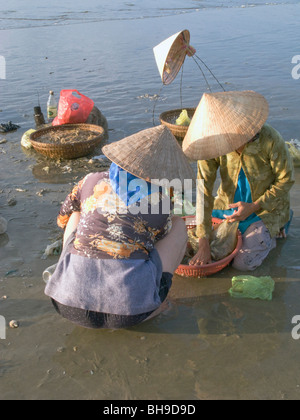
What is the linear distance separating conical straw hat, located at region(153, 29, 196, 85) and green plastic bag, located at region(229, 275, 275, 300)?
6.28ft

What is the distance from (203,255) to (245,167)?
68cm

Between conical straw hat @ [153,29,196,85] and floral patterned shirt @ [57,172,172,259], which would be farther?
conical straw hat @ [153,29,196,85]

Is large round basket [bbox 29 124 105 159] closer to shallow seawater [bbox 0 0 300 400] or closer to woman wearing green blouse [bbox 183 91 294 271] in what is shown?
shallow seawater [bbox 0 0 300 400]

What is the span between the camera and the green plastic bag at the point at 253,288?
2.62 m

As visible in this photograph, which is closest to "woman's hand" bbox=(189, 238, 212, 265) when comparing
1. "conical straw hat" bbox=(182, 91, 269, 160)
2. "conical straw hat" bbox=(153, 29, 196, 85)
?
"conical straw hat" bbox=(182, 91, 269, 160)

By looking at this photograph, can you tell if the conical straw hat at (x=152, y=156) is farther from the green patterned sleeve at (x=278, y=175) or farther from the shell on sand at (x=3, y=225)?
the shell on sand at (x=3, y=225)

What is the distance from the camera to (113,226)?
2.10 m

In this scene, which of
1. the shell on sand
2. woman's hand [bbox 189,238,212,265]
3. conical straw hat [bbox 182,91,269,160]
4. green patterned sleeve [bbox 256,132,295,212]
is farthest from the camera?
the shell on sand

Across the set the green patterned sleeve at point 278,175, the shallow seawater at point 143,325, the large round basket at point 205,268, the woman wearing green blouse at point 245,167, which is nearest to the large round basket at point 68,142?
the shallow seawater at point 143,325

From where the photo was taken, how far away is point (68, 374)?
2127 mm

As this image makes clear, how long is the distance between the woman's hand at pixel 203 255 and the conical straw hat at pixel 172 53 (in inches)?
60.5

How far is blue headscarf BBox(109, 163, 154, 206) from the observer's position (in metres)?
2.09

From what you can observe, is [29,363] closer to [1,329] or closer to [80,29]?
[1,329]
